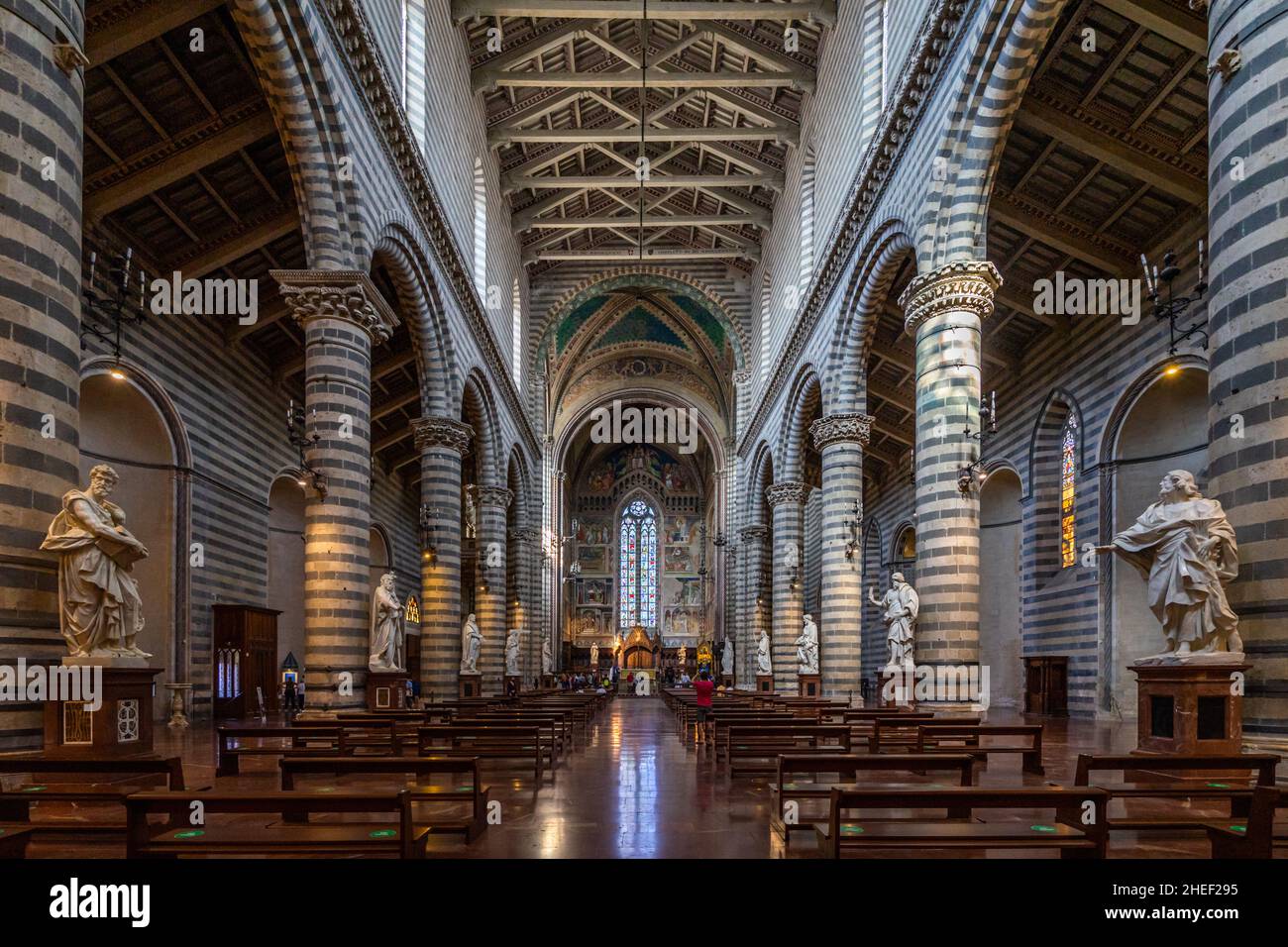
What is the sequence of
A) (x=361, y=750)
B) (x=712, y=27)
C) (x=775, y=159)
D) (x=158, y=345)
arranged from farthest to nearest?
(x=775, y=159) → (x=712, y=27) → (x=158, y=345) → (x=361, y=750)

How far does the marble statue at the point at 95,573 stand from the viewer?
323 inches

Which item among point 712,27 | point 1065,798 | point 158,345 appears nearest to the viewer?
point 1065,798

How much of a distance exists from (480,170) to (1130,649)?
22017 mm

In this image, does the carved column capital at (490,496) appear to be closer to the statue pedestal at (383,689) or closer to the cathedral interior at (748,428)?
the cathedral interior at (748,428)

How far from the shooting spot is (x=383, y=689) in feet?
57.4

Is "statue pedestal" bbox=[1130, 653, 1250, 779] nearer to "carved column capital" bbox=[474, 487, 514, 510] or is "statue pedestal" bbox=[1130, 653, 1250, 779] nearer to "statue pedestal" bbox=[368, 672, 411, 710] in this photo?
"statue pedestal" bbox=[368, 672, 411, 710]

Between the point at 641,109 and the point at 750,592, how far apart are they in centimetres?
1890

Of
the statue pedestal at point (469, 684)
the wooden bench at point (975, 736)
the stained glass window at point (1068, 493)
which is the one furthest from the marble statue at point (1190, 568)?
the statue pedestal at point (469, 684)

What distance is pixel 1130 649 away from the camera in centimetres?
2103

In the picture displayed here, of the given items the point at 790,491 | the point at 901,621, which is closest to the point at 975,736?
the point at 901,621

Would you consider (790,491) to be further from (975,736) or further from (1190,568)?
(1190,568)
